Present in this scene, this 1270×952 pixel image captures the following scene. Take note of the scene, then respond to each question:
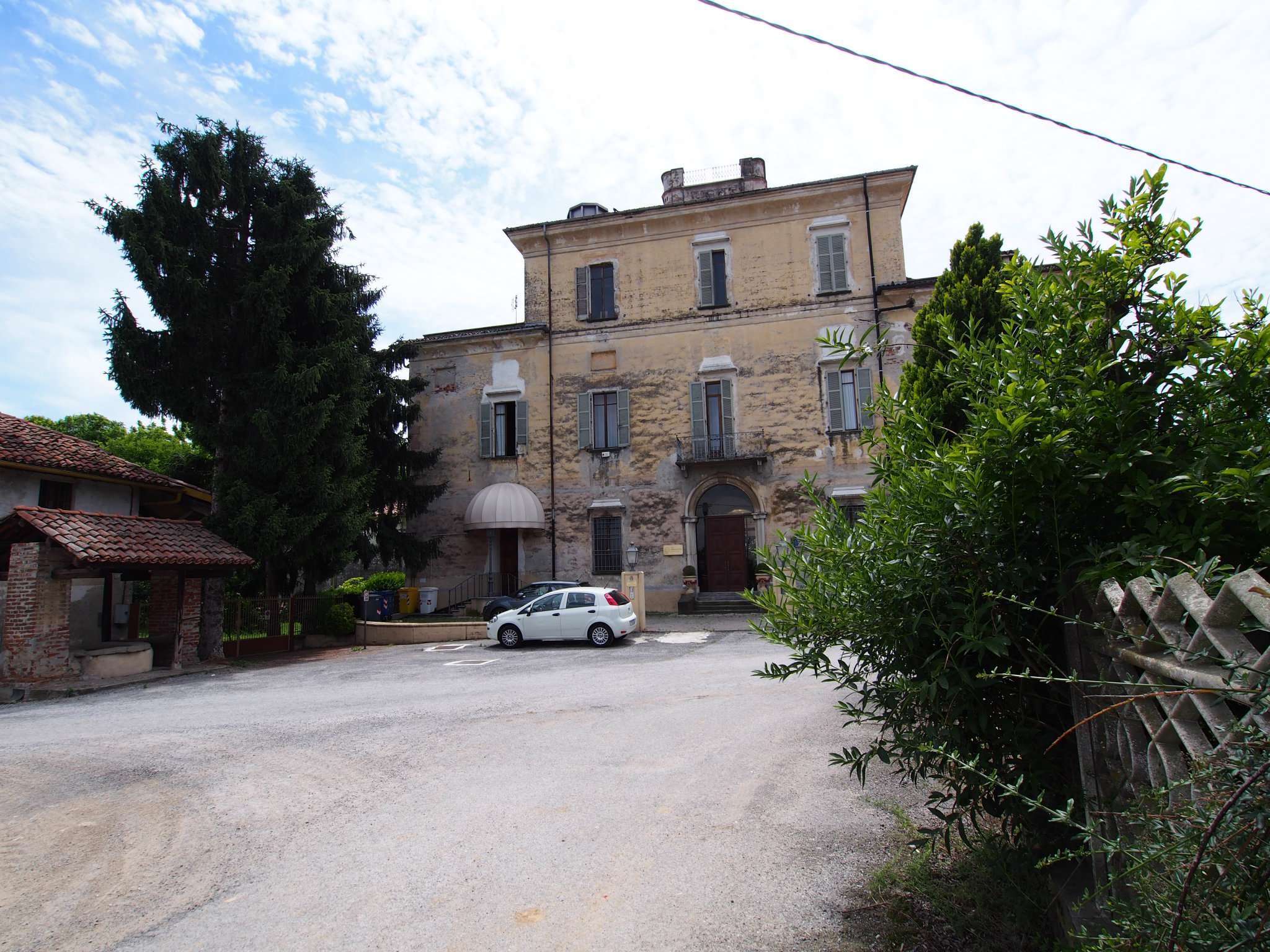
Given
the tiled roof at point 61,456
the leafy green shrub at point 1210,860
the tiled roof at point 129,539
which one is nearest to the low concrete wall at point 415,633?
the tiled roof at point 129,539

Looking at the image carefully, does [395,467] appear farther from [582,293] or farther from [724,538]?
[724,538]

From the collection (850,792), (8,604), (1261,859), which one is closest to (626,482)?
(8,604)

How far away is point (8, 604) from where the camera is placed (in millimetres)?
13805

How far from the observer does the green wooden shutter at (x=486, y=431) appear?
26.8m

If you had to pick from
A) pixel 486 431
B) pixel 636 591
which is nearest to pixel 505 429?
pixel 486 431

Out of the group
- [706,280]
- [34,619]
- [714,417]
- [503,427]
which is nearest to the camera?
[34,619]

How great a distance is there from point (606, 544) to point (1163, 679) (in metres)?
23.4

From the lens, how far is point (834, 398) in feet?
78.4

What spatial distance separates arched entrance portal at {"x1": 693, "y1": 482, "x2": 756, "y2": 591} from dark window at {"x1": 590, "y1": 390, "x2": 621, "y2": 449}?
3827 millimetres

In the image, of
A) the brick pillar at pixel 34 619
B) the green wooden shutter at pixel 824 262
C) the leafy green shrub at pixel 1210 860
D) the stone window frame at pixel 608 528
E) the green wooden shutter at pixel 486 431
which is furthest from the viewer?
the green wooden shutter at pixel 486 431

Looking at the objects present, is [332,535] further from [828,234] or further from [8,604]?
[828,234]

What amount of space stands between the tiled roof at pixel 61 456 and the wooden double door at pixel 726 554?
1499 centimetres

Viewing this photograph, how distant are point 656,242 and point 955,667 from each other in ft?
82.2

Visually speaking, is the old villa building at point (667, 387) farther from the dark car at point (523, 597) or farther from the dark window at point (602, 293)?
the dark car at point (523, 597)
